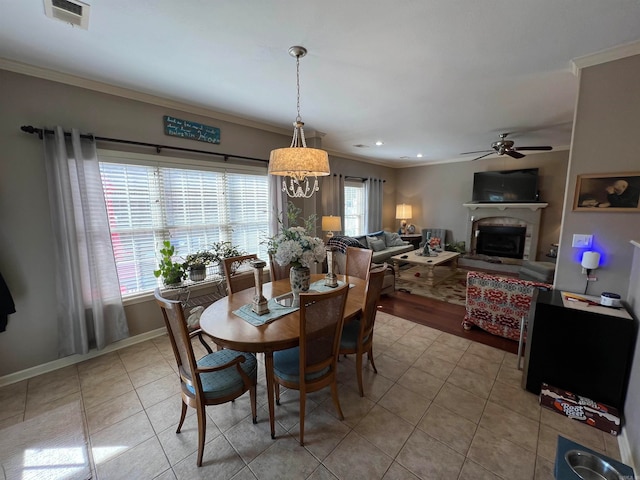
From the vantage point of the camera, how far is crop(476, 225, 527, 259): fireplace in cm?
573

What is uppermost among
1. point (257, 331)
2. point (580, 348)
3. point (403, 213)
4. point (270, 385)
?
point (403, 213)

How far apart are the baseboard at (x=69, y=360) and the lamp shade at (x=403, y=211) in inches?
241

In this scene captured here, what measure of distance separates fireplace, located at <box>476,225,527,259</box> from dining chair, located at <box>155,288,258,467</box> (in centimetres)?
638

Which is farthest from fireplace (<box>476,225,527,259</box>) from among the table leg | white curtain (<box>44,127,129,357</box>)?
white curtain (<box>44,127,129,357</box>)

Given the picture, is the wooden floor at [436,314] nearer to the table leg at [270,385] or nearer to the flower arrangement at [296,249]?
the flower arrangement at [296,249]

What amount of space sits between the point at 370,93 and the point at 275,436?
10.2 ft

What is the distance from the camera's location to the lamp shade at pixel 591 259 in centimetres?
200

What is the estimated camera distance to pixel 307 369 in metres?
1.59

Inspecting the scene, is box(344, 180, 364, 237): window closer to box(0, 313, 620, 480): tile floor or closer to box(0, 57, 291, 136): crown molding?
box(0, 57, 291, 136): crown molding

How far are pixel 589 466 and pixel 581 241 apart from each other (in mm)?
1634

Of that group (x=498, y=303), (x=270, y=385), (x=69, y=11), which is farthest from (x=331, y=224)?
(x=69, y=11)

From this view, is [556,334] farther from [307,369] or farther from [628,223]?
[307,369]

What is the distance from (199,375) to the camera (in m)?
1.49

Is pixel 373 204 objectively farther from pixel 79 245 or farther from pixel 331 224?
pixel 79 245
